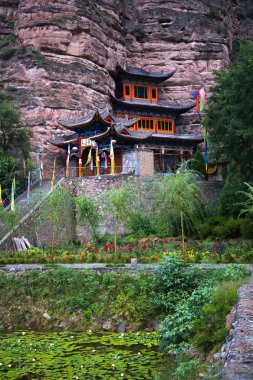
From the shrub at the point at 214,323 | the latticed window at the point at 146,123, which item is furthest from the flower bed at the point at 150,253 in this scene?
the latticed window at the point at 146,123

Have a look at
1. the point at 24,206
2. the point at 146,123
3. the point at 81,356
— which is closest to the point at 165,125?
the point at 146,123

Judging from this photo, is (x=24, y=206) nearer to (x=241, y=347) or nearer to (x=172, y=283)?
(x=172, y=283)

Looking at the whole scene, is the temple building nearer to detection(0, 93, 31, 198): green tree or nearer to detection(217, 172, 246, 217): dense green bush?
detection(0, 93, 31, 198): green tree

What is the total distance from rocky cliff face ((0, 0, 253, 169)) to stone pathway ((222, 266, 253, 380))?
27.3m

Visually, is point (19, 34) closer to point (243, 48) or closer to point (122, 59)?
point (122, 59)

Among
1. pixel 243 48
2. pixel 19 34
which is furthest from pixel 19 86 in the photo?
pixel 243 48

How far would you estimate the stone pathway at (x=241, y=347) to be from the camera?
4.95 metres

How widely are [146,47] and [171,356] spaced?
3928 cm

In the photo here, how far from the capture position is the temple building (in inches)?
1151

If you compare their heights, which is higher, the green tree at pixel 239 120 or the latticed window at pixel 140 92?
the latticed window at pixel 140 92

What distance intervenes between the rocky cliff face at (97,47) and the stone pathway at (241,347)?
2726 cm

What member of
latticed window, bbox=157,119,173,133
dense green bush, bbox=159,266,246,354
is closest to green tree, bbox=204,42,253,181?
dense green bush, bbox=159,266,246,354

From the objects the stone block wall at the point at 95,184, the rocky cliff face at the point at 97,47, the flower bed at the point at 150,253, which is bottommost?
the flower bed at the point at 150,253

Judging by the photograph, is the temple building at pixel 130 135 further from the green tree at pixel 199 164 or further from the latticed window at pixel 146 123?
the green tree at pixel 199 164
